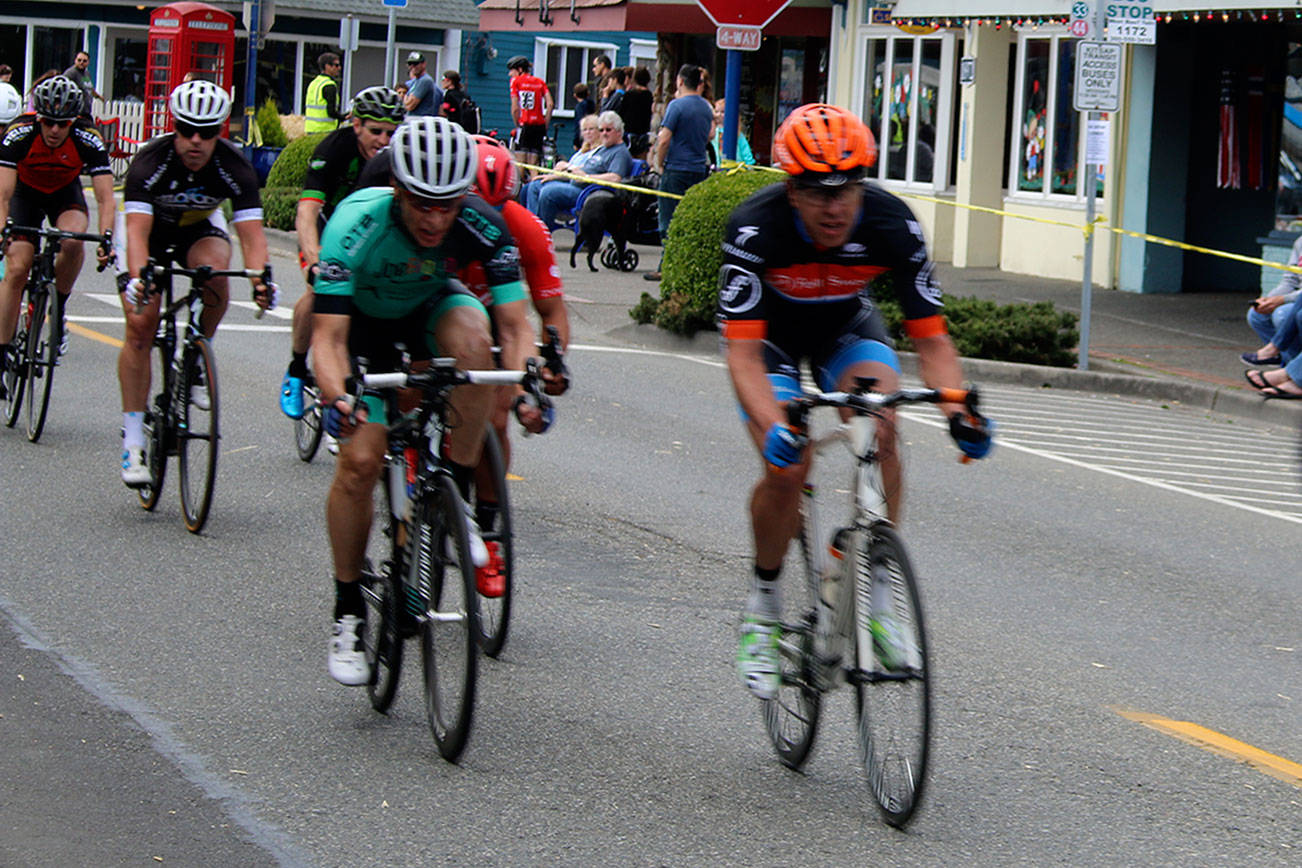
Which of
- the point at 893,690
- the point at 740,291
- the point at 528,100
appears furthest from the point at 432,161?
the point at 528,100

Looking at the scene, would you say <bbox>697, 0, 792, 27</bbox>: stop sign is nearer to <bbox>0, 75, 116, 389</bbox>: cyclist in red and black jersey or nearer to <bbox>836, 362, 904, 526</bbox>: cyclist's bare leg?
<bbox>0, 75, 116, 389</bbox>: cyclist in red and black jersey

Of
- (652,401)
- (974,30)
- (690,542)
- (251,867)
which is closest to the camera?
(251,867)

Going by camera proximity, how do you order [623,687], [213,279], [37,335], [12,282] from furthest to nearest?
[12,282]
[37,335]
[213,279]
[623,687]

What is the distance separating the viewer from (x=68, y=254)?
10742 mm

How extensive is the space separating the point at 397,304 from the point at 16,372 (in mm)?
5502

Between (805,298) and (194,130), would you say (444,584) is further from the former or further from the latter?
(194,130)

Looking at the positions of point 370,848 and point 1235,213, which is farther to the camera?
point 1235,213

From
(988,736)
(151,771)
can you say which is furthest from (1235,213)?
(151,771)

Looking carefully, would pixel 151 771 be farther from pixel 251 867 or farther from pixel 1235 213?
pixel 1235 213

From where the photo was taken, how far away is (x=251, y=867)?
4.60 metres

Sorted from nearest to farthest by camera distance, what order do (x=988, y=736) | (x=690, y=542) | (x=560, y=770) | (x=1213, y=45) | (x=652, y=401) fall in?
1. (x=560, y=770)
2. (x=988, y=736)
3. (x=690, y=542)
4. (x=652, y=401)
5. (x=1213, y=45)

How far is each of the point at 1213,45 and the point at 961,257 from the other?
4.44 m

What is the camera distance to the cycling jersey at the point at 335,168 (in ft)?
30.1

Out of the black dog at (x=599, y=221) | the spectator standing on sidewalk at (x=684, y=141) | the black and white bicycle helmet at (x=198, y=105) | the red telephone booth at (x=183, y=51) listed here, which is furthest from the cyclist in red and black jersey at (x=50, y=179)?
the red telephone booth at (x=183, y=51)
